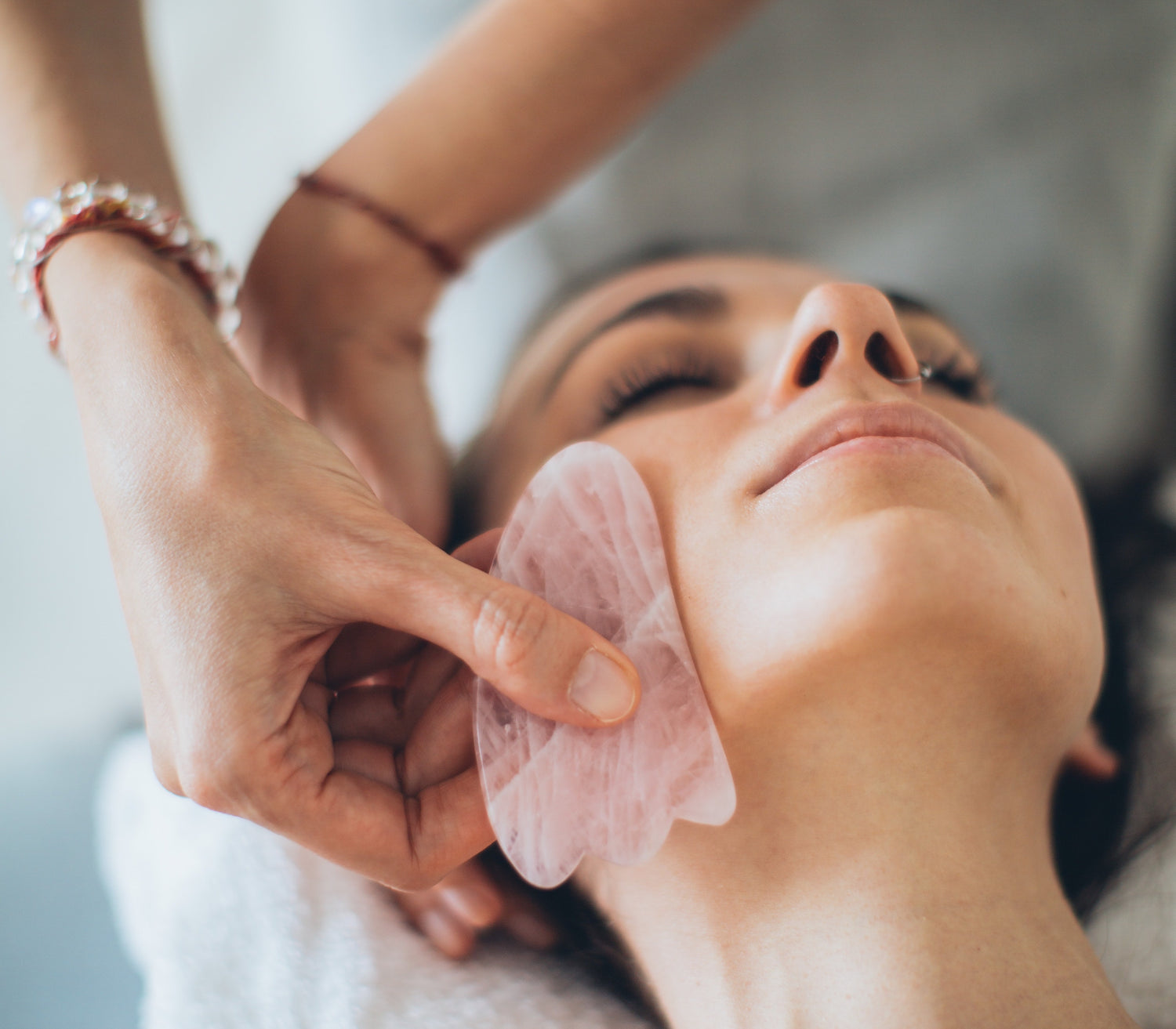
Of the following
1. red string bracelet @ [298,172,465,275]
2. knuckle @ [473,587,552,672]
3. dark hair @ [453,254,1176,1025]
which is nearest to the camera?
knuckle @ [473,587,552,672]

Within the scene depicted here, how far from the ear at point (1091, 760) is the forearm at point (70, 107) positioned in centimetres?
123

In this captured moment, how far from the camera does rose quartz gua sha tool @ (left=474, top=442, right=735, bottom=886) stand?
0.68 m

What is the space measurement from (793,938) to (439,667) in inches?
14.4

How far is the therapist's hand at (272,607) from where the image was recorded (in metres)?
0.60

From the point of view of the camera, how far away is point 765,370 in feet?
2.74

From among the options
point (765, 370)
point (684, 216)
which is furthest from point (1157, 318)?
point (765, 370)

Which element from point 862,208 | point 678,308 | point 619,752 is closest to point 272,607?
point 619,752

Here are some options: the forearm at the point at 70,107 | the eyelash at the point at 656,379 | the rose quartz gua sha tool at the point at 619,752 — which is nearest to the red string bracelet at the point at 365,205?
the forearm at the point at 70,107

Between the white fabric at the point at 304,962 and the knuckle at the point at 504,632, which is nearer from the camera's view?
the knuckle at the point at 504,632

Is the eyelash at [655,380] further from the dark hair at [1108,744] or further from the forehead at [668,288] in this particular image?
the dark hair at [1108,744]

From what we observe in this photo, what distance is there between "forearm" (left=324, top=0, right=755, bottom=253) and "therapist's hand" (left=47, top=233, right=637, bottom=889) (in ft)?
1.58

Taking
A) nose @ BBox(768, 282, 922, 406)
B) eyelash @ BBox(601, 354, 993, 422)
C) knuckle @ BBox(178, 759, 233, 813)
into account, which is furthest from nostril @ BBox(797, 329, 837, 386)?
knuckle @ BBox(178, 759, 233, 813)

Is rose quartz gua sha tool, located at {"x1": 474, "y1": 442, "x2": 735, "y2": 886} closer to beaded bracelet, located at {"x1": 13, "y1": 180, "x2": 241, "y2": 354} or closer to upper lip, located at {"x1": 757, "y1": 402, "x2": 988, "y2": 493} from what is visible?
upper lip, located at {"x1": 757, "y1": 402, "x2": 988, "y2": 493}

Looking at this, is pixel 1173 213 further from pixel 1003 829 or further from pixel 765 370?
pixel 1003 829
